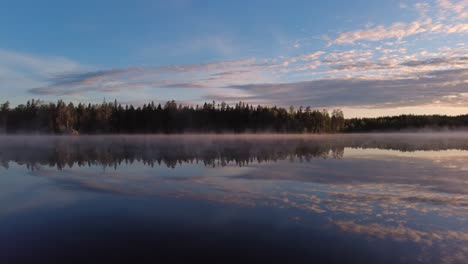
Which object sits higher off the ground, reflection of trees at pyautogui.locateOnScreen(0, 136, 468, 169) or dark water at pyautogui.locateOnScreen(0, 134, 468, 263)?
reflection of trees at pyautogui.locateOnScreen(0, 136, 468, 169)

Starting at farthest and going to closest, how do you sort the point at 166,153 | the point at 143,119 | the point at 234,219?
the point at 143,119 < the point at 166,153 < the point at 234,219

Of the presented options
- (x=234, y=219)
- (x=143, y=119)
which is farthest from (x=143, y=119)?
(x=234, y=219)

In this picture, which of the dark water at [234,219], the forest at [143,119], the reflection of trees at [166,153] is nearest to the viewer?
the dark water at [234,219]

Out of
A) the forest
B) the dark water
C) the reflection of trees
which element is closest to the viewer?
the dark water

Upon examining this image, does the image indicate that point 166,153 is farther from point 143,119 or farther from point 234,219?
point 143,119

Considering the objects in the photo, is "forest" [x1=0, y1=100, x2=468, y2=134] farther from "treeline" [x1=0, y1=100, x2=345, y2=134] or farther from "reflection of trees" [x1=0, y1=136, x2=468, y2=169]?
"reflection of trees" [x1=0, y1=136, x2=468, y2=169]

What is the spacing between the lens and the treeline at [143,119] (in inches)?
5448

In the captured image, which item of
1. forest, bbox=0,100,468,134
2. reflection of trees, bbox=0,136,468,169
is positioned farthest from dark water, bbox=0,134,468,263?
forest, bbox=0,100,468,134

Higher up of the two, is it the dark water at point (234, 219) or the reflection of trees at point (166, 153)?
the reflection of trees at point (166, 153)

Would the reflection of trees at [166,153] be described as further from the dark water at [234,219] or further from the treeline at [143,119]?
the treeline at [143,119]

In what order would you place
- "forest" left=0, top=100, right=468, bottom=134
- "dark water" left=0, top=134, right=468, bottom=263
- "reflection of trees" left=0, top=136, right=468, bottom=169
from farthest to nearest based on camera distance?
"forest" left=0, top=100, right=468, bottom=134 < "reflection of trees" left=0, top=136, right=468, bottom=169 < "dark water" left=0, top=134, right=468, bottom=263

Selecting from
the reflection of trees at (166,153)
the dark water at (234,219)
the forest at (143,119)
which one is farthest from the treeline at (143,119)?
the dark water at (234,219)

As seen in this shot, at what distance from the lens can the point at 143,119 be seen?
145000 mm

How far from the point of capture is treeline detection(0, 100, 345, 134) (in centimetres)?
13838
